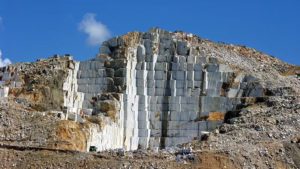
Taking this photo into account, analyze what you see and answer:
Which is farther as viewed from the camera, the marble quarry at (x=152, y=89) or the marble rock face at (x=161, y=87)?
the marble rock face at (x=161, y=87)

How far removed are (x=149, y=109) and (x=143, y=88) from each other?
5.18ft

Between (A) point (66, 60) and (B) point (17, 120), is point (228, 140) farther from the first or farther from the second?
(A) point (66, 60)

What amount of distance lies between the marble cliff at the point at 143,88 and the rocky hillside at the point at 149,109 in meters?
0.07

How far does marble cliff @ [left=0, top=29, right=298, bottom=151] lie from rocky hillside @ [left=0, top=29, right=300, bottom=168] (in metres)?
0.07

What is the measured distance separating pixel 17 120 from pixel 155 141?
11.4 metres

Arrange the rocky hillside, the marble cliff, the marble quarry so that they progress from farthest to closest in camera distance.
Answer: the marble quarry → the marble cliff → the rocky hillside

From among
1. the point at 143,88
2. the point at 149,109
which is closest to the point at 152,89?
the point at 143,88

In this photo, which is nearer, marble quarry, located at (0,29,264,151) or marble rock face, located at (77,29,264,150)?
marble quarry, located at (0,29,264,151)

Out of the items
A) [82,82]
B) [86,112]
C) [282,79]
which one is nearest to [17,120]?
[86,112]

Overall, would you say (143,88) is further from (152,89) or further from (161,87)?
(161,87)

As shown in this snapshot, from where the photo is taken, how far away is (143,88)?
54406 mm

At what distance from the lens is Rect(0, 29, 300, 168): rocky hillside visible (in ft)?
137

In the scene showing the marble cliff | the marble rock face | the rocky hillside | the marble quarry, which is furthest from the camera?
the marble rock face

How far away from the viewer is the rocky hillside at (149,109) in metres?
41.7
